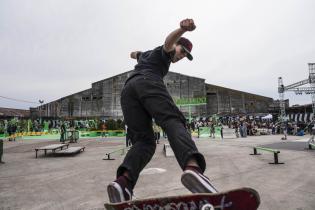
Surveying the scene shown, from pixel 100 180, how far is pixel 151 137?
3.08 m

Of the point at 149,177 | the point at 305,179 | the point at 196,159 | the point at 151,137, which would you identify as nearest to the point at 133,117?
the point at 151,137

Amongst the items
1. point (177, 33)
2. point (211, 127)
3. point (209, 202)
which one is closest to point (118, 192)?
point (209, 202)

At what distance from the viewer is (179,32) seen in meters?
2.23

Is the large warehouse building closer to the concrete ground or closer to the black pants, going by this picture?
the concrete ground

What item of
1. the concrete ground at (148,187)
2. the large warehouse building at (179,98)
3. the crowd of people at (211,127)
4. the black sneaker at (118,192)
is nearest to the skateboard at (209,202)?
the black sneaker at (118,192)

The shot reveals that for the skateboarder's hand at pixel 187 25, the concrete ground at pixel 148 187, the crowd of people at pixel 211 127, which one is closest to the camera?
the skateboarder's hand at pixel 187 25

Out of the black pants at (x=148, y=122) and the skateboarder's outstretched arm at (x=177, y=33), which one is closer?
the black pants at (x=148, y=122)

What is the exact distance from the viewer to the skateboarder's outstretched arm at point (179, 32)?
2.17 meters

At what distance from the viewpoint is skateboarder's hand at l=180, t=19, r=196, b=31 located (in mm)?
2166

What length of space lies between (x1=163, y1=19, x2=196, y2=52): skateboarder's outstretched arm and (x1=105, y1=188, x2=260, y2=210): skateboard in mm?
1329

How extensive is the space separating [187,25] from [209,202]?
54.8 inches

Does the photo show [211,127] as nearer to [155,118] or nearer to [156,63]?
[156,63]

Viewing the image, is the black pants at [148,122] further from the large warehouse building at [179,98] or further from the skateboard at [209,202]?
the large warehouse building at [179,98]

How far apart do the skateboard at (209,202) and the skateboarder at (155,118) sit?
0.15 metres
